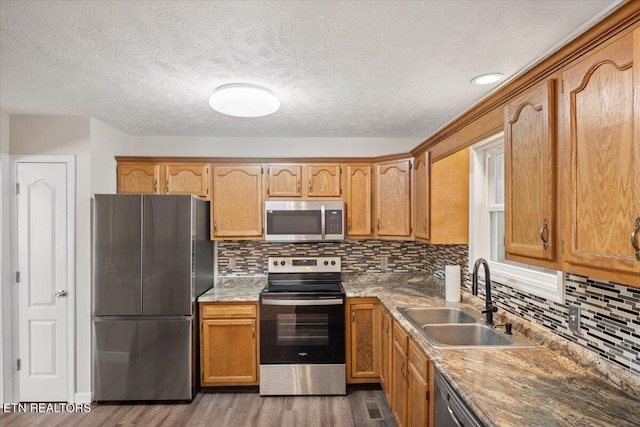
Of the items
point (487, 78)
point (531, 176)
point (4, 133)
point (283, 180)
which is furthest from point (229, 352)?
point (487, 78)

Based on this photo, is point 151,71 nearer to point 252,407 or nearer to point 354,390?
point 252,407

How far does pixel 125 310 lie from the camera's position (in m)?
2.83

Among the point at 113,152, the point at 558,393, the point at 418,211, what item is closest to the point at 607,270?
the point at 558,393

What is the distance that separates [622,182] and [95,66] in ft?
8.02

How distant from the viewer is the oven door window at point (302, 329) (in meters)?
2.98

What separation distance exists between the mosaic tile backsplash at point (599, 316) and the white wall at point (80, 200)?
3247mm

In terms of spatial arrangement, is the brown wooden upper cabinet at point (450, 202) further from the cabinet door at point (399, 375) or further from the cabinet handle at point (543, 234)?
the cabinet handle at point (543, 234)

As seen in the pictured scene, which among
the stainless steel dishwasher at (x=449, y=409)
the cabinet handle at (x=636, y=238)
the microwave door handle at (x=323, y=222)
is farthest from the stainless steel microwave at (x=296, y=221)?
the cabinet handle at (x=636, y=238)

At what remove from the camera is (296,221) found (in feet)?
10.7

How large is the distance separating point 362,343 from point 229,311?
3.95 ft

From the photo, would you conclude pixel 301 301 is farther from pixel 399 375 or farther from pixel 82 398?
pixel 82 398

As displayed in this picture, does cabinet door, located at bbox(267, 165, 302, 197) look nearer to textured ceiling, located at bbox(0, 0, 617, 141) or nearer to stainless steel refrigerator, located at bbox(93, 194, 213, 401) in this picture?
textured ceiling, located at bbox(0, 0, 617, 141)

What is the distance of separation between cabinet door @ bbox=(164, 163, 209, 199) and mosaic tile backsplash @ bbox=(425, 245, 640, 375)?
2746 mm

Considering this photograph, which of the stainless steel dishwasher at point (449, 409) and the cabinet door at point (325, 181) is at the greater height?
the cabinet door at point (325, 181)
